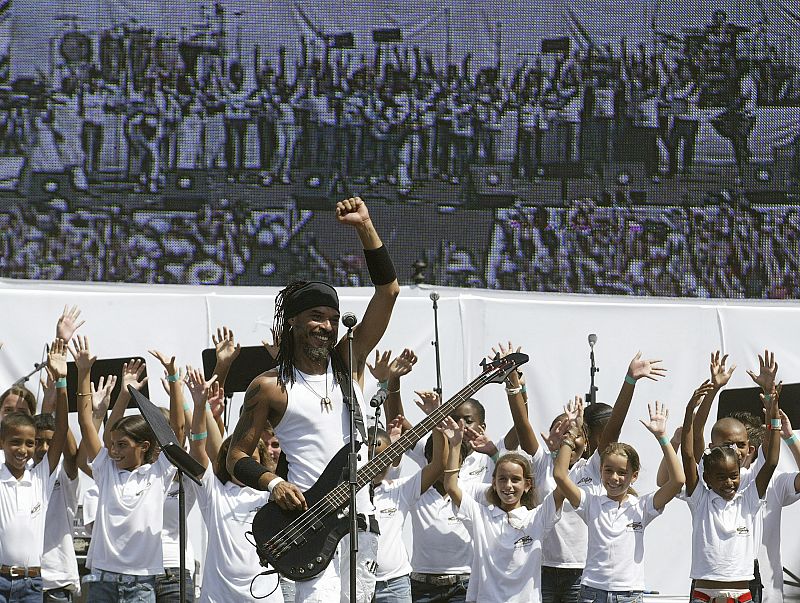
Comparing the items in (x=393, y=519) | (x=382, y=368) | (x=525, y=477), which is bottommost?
(x=393, y=519)

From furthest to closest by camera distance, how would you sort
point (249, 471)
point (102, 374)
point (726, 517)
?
point (102, 374), point (726, 517), point (249, 471)

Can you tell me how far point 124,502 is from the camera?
6.64 m

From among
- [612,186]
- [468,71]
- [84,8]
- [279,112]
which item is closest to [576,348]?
[612,186]

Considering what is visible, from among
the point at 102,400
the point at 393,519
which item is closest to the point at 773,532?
the point at 393,519

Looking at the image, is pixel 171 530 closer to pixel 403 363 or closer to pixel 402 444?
pixel 403 363

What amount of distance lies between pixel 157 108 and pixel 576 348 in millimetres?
3263

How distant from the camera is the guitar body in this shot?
461 centimetres

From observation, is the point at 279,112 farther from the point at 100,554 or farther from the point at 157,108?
the point at 100,554

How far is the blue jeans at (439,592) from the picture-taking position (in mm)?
6961

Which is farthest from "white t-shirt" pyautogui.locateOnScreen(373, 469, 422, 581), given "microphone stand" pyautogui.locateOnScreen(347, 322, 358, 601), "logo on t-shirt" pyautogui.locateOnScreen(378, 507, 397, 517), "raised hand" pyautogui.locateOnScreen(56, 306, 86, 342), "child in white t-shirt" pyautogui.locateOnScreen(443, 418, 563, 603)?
"microphone stand" pyautogui.locateOnScreen(347, 322, 358, 601)

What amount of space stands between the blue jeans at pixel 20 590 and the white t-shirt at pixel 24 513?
3.4 inches

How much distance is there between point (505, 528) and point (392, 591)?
2.37 feet

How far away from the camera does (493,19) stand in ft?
28.9

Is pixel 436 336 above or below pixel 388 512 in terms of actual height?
above
